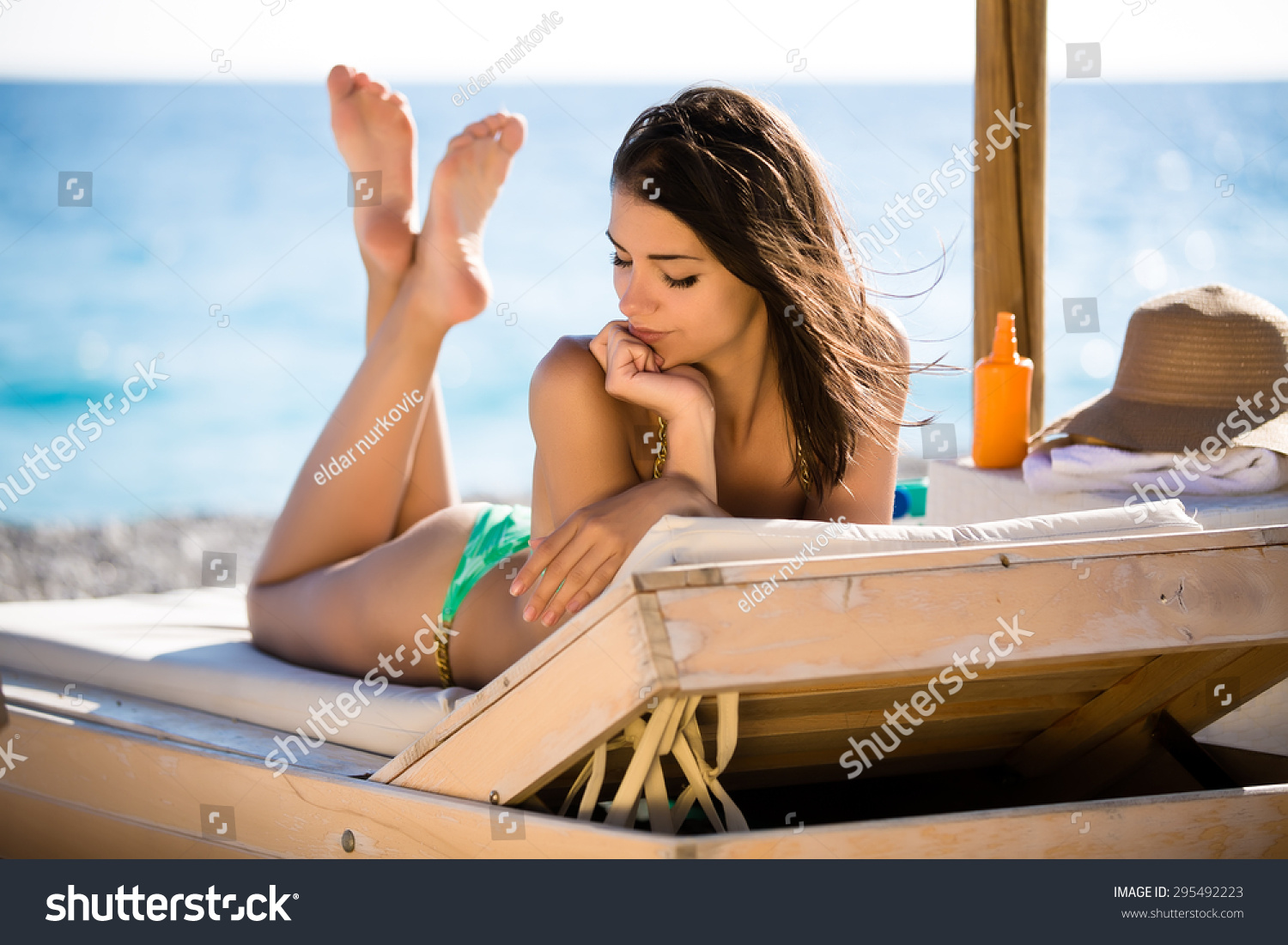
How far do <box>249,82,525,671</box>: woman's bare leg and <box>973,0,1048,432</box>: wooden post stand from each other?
1.40 m

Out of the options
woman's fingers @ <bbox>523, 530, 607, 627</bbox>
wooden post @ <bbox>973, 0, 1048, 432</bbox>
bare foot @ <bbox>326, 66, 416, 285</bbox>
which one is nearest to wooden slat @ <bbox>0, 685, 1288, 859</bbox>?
woman's fingers @ <bbox>523, 530, 607, 627</bbox>

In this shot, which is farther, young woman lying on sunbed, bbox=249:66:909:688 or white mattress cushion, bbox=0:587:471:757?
white mattress cushion, bbox=0:587:471:757

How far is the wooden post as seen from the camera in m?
2.67

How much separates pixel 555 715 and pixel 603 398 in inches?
20.4

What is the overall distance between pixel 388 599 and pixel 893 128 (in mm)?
12770

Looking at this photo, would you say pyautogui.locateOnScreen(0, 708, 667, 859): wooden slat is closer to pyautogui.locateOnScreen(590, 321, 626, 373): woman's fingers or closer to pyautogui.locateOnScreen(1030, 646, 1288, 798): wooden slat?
pyautogui.locateOnScreen(590, 321, 626, 373): woman's fingers

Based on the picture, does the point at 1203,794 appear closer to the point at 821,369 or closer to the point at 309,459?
the point at 821,369

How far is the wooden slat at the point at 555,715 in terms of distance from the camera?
1046 mm

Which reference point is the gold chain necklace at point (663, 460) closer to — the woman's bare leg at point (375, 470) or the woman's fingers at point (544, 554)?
the woman's fingers at point (544, 554)

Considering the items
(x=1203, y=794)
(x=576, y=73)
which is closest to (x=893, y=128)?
(x=576, y=73)

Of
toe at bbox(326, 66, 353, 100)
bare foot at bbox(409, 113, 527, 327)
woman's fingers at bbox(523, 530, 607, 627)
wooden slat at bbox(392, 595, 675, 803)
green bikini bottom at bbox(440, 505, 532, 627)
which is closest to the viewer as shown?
wooden slat at bbox(392, 595, 675, 803)

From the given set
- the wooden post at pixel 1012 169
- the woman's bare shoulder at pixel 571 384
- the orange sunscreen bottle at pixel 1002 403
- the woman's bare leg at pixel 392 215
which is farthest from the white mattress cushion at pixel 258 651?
the wooden post at pixel 1012 169

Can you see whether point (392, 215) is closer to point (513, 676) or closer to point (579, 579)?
point (579, 579)

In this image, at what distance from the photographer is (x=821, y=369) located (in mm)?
1620
